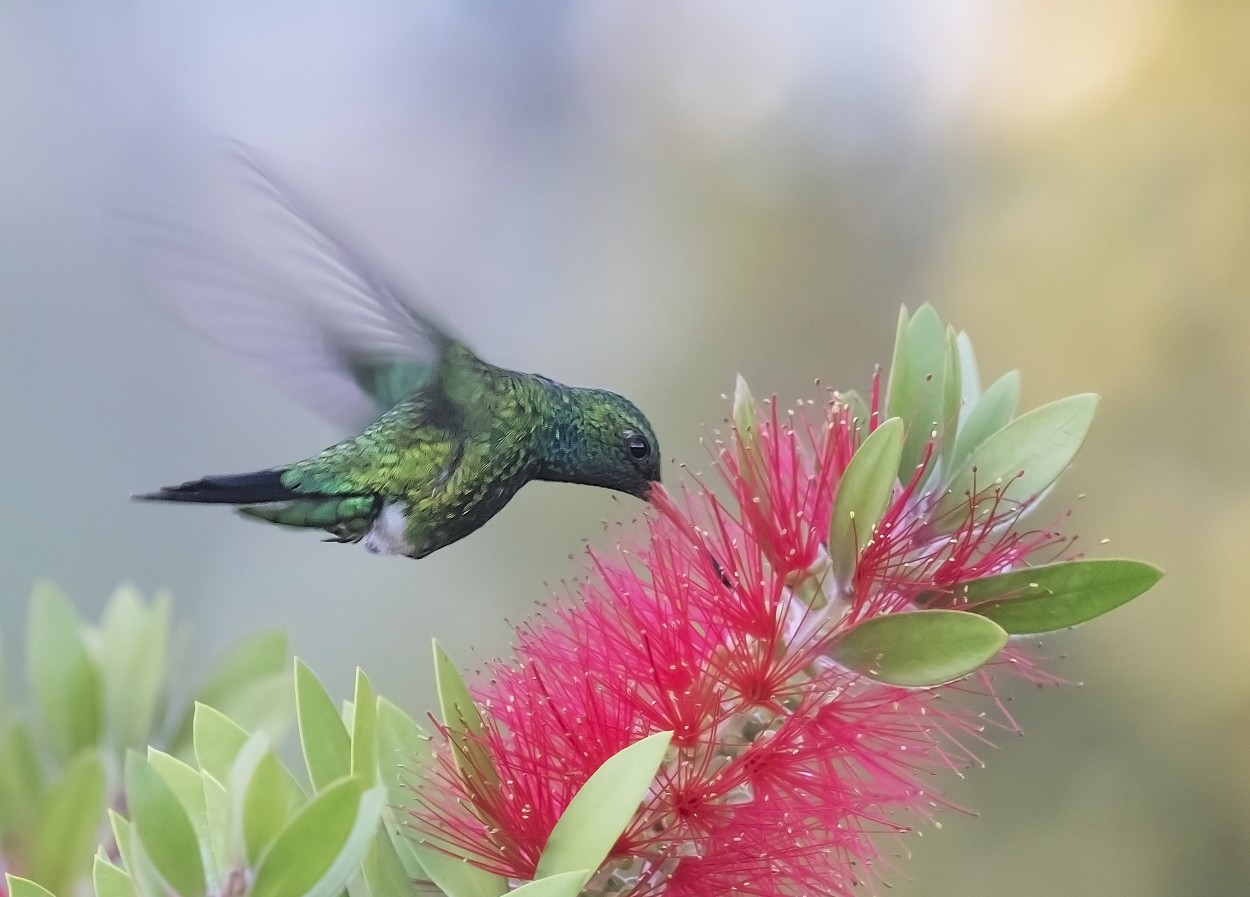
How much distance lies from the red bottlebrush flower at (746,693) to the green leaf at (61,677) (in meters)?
0.30

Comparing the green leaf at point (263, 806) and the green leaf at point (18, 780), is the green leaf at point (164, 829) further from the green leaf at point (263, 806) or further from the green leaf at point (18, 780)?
the green leaf at point (18, 780)

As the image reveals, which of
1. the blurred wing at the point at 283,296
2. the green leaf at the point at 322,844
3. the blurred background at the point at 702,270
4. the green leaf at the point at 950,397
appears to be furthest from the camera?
the blurred background at the point at 702,270

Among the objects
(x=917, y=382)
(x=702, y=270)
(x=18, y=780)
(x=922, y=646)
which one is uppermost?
(x=702, y=270)

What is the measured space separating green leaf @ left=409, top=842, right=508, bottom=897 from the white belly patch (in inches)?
7.5

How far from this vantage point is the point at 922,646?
324 millimetres

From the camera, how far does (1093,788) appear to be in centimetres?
89

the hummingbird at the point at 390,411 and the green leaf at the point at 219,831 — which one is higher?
the hummingbird at the point at 390,411

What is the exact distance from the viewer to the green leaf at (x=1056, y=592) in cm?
35

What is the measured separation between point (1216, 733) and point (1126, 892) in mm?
182

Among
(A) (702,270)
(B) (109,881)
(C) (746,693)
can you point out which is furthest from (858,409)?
(A) (702,270)

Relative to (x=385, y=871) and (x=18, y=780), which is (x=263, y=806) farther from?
(x=18, y=780)

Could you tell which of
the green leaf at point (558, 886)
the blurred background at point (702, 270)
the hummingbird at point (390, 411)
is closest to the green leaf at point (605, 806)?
the green leaf at point (558, 886)

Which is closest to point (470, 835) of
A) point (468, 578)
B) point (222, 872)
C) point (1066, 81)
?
point (222, 872)

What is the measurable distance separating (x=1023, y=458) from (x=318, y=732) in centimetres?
33
